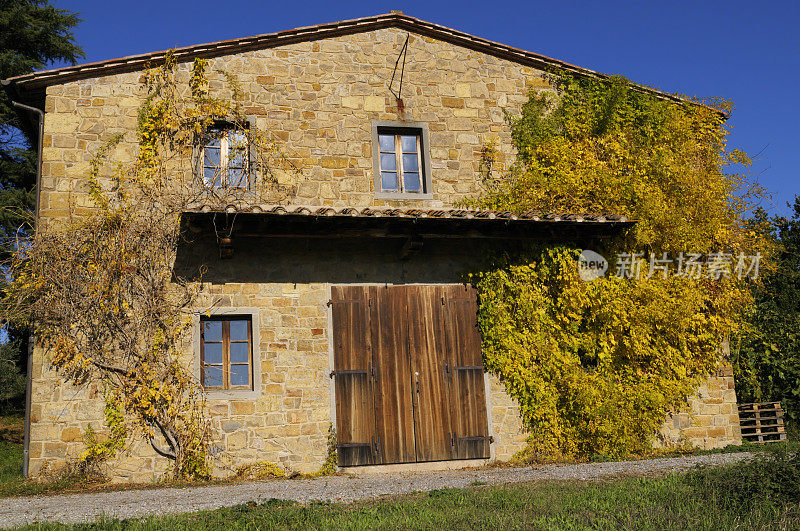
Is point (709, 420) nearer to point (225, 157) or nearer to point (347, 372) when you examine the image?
point (347, 372)

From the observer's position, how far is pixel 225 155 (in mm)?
9289

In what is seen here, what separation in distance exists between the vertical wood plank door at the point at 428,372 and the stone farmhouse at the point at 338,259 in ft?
0.06

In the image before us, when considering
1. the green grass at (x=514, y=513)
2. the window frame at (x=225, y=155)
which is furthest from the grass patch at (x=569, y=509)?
the window frame at (x=225, y=155)

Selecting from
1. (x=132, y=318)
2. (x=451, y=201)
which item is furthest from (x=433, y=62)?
(x=132, y=318)

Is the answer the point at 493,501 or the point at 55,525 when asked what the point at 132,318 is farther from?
the point at 493,501

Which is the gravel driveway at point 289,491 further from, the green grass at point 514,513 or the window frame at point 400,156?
the window frame at point 400,156

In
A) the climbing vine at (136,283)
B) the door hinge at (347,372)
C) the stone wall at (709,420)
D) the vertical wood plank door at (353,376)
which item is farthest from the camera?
the stone wall at (709,420)

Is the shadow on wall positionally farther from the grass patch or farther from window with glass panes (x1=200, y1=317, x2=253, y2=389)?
the grass patch

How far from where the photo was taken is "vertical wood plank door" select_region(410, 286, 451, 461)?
8.73 metres

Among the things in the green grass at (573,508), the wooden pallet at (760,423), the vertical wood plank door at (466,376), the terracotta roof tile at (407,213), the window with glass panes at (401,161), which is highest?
the window with glass panes at (401,161)

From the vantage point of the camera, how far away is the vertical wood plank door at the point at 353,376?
335 inches

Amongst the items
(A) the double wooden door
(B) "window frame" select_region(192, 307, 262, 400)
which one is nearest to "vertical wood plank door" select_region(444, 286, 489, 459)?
(A) the double wooden door

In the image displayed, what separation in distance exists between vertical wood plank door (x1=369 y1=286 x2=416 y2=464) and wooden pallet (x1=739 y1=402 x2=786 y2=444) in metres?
7.16

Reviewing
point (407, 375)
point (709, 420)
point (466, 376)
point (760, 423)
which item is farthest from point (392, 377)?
point (760, 423)
